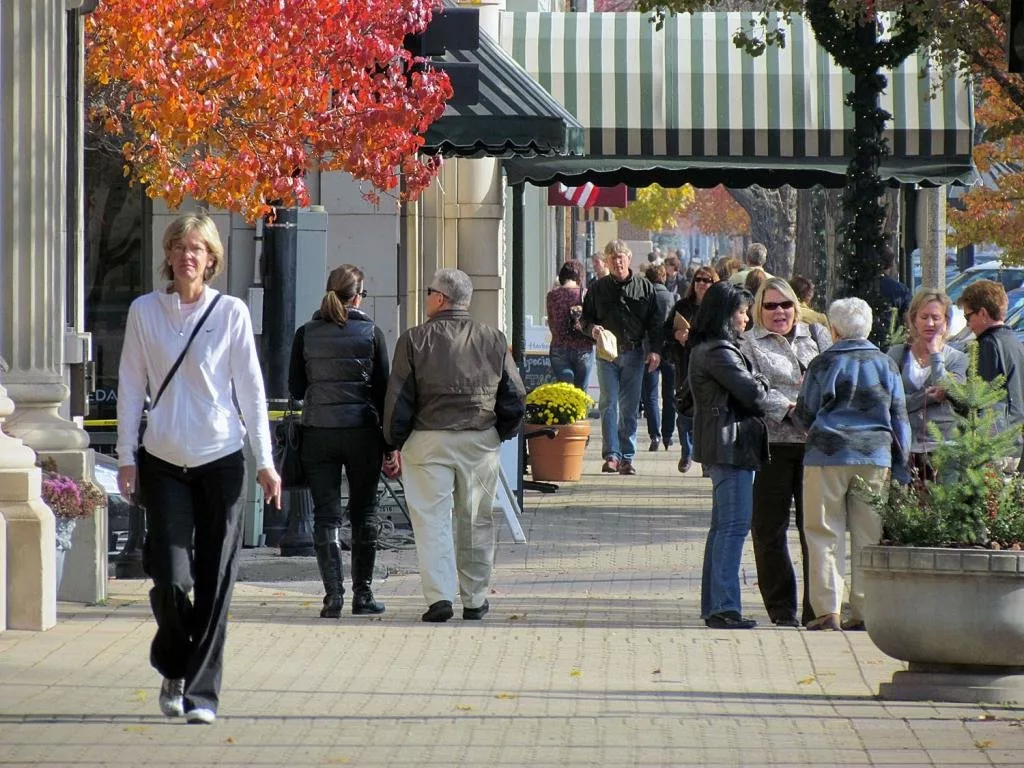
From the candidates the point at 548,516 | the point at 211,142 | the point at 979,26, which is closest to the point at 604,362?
the point at 548,516

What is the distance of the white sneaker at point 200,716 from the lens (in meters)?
7.54

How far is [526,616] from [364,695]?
2.70 meters

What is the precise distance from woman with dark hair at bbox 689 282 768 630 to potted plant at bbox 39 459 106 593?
313 centimetres

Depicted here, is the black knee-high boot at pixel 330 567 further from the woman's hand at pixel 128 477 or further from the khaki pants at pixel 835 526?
the woman's hand at pixel 128 477

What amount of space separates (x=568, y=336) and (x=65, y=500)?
10790 mm

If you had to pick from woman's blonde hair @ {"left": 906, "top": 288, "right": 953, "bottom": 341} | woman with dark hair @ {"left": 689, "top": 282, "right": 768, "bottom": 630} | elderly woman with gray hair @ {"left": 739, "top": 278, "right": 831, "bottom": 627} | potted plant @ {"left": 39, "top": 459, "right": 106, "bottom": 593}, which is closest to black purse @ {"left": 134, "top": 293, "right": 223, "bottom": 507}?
potted plant @ {"left": 39, "top": 459, "right": 106, "bottom": 593}

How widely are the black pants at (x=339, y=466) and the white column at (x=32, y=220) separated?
3.95ft

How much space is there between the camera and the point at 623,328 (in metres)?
19.5

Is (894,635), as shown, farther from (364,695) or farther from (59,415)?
(59,415)

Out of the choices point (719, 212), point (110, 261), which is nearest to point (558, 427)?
point (110, 261)

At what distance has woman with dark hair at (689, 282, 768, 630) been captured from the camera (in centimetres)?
1046

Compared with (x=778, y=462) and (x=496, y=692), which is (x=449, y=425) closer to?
(x=778, y=462)

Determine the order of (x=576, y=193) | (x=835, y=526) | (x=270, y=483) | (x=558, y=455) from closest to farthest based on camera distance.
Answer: (x=270, y=483) < (x=835, y=526) < (x=558, y=455) < (x=576, y=193)

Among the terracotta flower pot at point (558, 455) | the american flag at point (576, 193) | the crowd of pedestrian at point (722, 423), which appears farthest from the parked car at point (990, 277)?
the crowd of pedestrian at point (722, 423)
